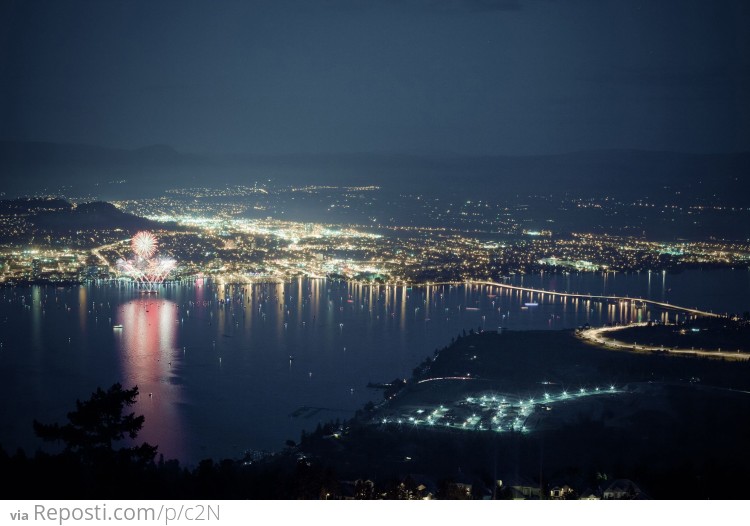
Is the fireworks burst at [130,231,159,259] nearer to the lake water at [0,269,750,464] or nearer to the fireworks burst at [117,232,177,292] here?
the fireworks burst at [117,232,177,292]

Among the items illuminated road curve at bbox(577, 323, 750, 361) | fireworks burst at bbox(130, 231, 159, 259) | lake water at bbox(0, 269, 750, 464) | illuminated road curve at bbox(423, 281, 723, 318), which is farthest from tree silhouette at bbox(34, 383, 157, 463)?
A: fireworks burst at bbox(130, 231, 159, 259)

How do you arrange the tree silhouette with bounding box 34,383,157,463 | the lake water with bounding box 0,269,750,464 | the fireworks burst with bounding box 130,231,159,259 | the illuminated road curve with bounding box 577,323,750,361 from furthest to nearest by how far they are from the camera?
the fireworks burst with bounding box 130,231,159,259 → the illuminated road curve with bounding box 577,323,750,361 → the lake water with bounding box 0,269,750,464 → the tree silhouette with bounding box 34,383,157,463

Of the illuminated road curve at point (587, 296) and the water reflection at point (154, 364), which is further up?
the illuminated road curve at point (587, 296)

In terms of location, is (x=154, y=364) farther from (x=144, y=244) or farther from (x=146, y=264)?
(x=144, y=244)

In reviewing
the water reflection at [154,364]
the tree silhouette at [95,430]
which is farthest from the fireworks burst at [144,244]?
the tree silhouette at [95,430]

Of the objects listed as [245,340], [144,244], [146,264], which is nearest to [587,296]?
[245,340]

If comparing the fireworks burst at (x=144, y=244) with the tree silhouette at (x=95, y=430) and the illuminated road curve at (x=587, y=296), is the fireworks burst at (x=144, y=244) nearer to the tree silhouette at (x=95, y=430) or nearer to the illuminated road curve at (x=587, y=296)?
the illuminated road curve at (x=587, y=296)
